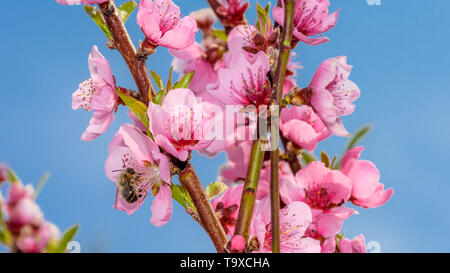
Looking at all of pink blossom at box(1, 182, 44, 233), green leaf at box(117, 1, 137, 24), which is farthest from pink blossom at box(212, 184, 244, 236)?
pink blossom at box(1, 182, 44, 233)

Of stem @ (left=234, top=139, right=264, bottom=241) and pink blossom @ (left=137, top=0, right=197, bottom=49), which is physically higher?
pink blossom @ (left=137, top=0, right=197, bottom=49)

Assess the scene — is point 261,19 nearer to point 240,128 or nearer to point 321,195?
point 240,128

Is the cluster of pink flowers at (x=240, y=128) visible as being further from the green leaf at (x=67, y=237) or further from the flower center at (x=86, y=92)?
Answer: the green leaf at (x=67, y=237)

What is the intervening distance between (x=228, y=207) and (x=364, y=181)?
1.64 ft

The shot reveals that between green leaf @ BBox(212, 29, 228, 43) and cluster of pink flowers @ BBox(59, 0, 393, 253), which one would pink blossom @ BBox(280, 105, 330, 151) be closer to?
cluster of pink flowers @ BBox(59, 0, 393, 253)

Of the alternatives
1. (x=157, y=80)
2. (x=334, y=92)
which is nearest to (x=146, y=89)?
(x=157, y=80)

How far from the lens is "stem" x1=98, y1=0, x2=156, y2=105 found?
115 centimetres

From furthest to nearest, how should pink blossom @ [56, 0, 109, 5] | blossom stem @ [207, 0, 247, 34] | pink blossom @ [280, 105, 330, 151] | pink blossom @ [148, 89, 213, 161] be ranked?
blossom stem @ [207, 0, 247, 34]
pink blossom @ [280, 105, 330, 151]
pink blossom @ [56, 0, 109, 5]
pink blossom @ [148, 89, 213, 161]

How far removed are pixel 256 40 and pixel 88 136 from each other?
537 millimetres

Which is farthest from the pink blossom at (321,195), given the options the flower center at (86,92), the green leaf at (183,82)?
the flower center at (86,92)

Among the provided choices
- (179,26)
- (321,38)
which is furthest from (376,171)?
(179,26)

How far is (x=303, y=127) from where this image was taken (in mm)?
1627

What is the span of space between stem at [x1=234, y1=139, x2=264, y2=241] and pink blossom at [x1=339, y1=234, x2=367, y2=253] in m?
0.65
